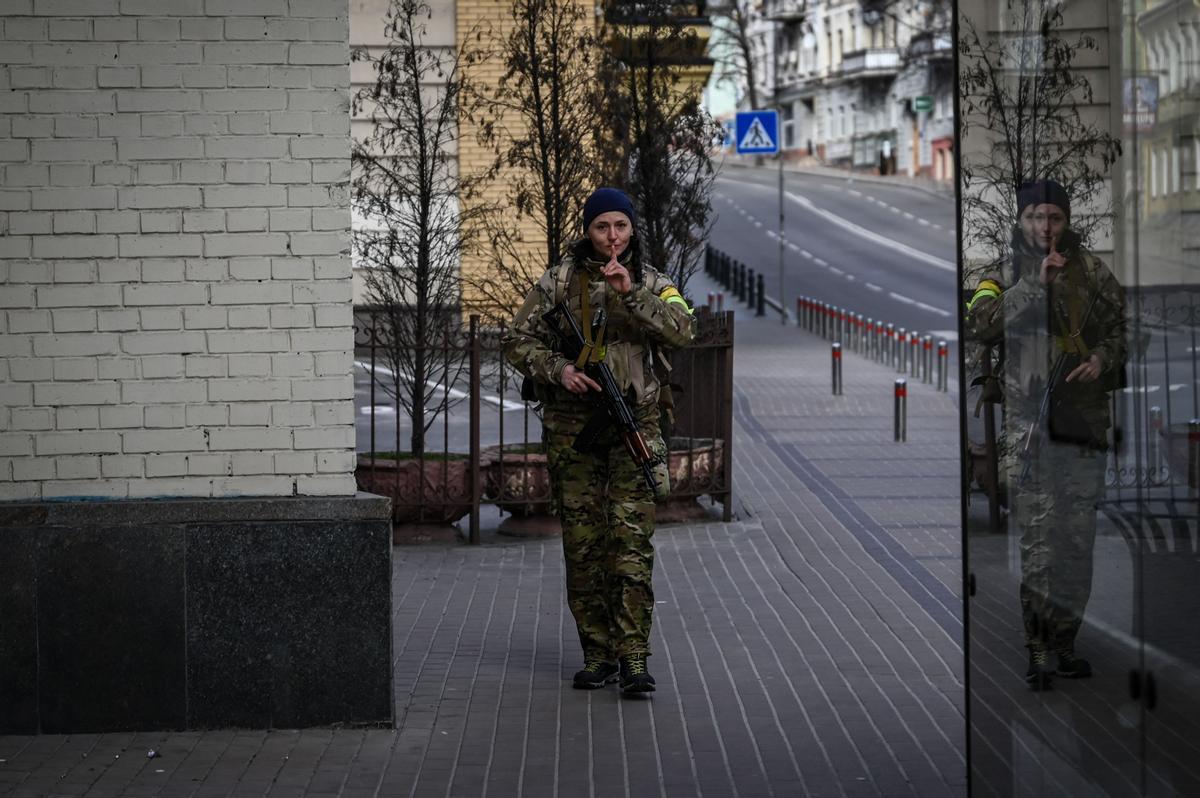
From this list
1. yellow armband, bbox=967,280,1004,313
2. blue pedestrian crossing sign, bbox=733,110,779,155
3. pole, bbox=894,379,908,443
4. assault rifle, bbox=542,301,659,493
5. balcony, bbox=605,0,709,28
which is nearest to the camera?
yellow armband, bbox=967,280,1004,313

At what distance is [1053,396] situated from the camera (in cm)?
406

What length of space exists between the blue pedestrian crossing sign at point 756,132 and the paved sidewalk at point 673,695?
1651 centimetres

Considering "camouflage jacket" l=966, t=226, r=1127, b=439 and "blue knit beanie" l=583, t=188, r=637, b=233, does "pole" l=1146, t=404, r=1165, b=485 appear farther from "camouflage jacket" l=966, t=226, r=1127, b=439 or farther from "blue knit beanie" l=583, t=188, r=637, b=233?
"blue knit beanie" l=583, t=188, r=637, b=233

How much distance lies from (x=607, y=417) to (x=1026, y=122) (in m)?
2.96

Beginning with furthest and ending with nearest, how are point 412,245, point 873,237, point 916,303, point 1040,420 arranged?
point 873,237
point 916,303
point 412,245
point 1040,420

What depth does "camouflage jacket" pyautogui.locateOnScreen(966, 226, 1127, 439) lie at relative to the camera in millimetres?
3746

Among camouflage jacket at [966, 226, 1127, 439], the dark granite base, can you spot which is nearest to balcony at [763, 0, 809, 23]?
the dark granite base

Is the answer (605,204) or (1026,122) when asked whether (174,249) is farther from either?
(1026,122)

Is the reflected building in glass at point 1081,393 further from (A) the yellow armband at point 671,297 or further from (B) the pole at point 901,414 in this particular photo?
(B) the pole at point 901,414

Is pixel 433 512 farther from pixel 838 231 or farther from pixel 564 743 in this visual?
pixel 838 231

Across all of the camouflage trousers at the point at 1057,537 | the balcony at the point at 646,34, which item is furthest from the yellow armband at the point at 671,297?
the balcony at the point at 646,34

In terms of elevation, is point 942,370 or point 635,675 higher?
point 942,370

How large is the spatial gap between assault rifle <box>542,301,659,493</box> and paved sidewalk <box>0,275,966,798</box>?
87 cm

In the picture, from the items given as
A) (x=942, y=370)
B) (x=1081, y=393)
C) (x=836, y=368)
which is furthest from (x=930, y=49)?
(x=1081, y=393)
